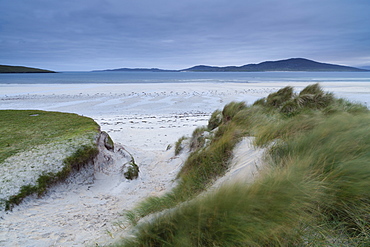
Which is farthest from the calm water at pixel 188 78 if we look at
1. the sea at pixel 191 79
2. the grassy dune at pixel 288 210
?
the grassy dune at pixel 288 210

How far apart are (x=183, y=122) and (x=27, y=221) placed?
9.26m

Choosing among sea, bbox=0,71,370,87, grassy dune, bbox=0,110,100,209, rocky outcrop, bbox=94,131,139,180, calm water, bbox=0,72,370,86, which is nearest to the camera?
grassy dune, bbox=0,110,100,209

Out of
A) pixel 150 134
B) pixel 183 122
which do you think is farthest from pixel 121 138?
pixel 183 122

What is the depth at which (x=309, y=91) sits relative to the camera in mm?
7453

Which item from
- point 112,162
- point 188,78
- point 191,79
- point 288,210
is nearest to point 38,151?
point 112,162

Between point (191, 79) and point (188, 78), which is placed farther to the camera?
point (188, 78)

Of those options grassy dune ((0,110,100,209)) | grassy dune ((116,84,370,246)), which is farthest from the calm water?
grassy dune ((116,84,370,246))

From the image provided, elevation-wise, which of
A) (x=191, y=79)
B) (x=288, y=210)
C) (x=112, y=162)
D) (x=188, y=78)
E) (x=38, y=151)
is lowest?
(x=112, y=162)

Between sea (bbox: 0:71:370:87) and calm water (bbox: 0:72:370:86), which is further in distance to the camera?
calm water (bbox: 0:72:370:86)

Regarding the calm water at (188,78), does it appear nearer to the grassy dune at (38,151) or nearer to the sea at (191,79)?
the sea at (191,79)

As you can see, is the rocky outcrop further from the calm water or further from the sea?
the calm water

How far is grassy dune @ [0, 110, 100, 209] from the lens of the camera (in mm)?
3637

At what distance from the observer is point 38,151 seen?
4496 millimetres

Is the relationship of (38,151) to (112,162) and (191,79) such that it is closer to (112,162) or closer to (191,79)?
(112,162)
